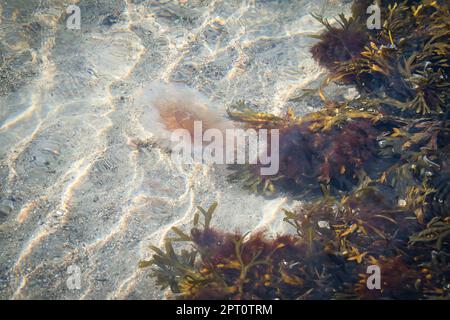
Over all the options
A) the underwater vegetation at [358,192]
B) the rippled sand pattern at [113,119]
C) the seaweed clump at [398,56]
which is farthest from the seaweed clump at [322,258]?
the seaweed clump at [398,56]

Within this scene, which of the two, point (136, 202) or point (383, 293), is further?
point (136, 202)

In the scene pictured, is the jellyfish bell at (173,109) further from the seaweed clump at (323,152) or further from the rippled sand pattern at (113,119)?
the seaweed clump at (323,152)

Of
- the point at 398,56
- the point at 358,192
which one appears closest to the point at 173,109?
the point at 358,192

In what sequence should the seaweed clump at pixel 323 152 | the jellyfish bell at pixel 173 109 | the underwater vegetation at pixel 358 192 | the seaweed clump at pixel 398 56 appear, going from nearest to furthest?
the underwater vegetation at pixel 358 192 → the seaweed clump at pixel 323 152 → the seaweed clump at pixel 398 56 → the jellyfish bell at pixel 173 109

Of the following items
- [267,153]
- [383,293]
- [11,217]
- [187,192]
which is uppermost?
[267,153]

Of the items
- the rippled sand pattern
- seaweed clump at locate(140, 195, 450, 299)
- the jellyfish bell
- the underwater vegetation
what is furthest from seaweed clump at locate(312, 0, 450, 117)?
the jellyfish bell

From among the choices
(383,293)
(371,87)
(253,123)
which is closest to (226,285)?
(383,293)

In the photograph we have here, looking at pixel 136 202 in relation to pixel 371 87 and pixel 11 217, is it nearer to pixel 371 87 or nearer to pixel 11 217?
pixel 11 217
